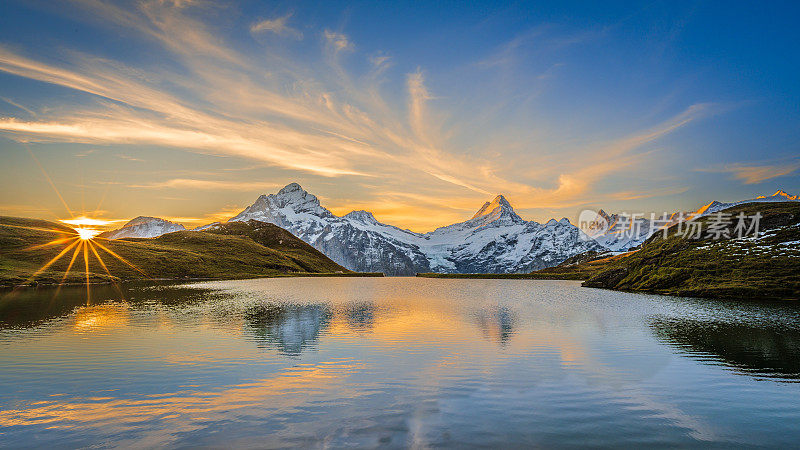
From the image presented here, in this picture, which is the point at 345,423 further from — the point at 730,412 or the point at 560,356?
the point at 560,356

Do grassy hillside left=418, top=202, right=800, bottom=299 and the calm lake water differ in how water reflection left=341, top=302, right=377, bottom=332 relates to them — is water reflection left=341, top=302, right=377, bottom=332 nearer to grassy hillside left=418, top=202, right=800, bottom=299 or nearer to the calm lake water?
the calm lake water

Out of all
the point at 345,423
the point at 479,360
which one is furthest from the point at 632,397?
the point at 345,423

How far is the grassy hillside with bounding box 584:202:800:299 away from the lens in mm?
95812

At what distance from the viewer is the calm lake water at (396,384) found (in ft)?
59.1

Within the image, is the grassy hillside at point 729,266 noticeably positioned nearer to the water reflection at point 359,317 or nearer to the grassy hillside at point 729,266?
the grassy hillside at point 729,266

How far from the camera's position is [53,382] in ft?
86.0

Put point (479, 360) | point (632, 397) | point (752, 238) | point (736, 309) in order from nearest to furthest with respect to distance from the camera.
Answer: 1. point (632, 397)
2. point (479, 360)
3. point (736, 309)
4. point (752, 238)

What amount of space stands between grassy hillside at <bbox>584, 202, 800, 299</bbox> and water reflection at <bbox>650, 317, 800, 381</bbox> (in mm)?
55959

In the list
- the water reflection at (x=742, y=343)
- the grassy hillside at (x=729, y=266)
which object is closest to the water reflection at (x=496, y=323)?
the water reflection at (x=742, y=343)

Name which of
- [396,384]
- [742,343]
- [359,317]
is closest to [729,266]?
[742,343]

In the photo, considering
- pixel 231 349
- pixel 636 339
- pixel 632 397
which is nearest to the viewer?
pixel 632 397

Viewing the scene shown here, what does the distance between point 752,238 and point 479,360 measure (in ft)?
481

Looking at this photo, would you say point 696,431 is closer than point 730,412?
Yes

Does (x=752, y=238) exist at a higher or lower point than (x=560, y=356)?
higher
